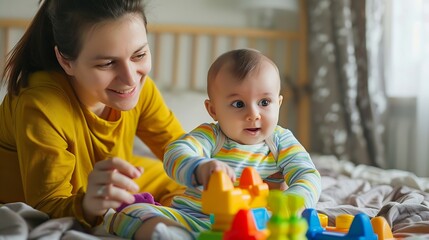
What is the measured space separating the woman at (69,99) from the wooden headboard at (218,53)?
4.68 feet

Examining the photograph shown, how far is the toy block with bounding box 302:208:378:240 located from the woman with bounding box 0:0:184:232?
0.32m

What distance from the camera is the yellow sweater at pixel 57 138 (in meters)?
1.28

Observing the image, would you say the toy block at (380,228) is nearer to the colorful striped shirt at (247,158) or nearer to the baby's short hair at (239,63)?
the colorful striped shirt at (247,158)

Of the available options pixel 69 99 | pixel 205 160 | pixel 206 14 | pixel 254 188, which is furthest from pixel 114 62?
pixel 206 14

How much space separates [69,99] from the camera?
146 centimetres

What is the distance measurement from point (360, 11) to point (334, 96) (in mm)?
435

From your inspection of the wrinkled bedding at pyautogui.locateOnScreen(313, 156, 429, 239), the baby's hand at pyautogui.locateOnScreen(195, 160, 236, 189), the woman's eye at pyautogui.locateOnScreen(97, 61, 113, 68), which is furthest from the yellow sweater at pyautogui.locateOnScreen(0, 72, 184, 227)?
the wrinkled bedding at pyautogui.locateOnScreen(313, 156, 429, 239)

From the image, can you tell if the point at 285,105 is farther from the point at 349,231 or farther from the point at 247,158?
the point at 349,231

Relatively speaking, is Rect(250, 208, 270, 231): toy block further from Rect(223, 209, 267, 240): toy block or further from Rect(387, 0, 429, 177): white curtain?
Rect(387, 0, 429, 177): white curtain

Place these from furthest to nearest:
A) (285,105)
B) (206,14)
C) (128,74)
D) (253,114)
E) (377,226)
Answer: (285,105), (206,14), (128,74), (253,114), (377,226)

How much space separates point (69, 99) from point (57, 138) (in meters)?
0.14

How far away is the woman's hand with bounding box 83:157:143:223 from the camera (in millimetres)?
1080

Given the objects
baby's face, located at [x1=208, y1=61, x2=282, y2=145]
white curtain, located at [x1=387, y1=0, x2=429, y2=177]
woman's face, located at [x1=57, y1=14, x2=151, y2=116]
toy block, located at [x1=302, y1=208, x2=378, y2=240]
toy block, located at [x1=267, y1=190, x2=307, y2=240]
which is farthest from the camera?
white curtain, located at [x1=387, y1=0, x2=429, y2=177]

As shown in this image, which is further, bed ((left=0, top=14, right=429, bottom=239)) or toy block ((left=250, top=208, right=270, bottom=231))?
bed ((left=0, top=14, right=429, bottom=239))
